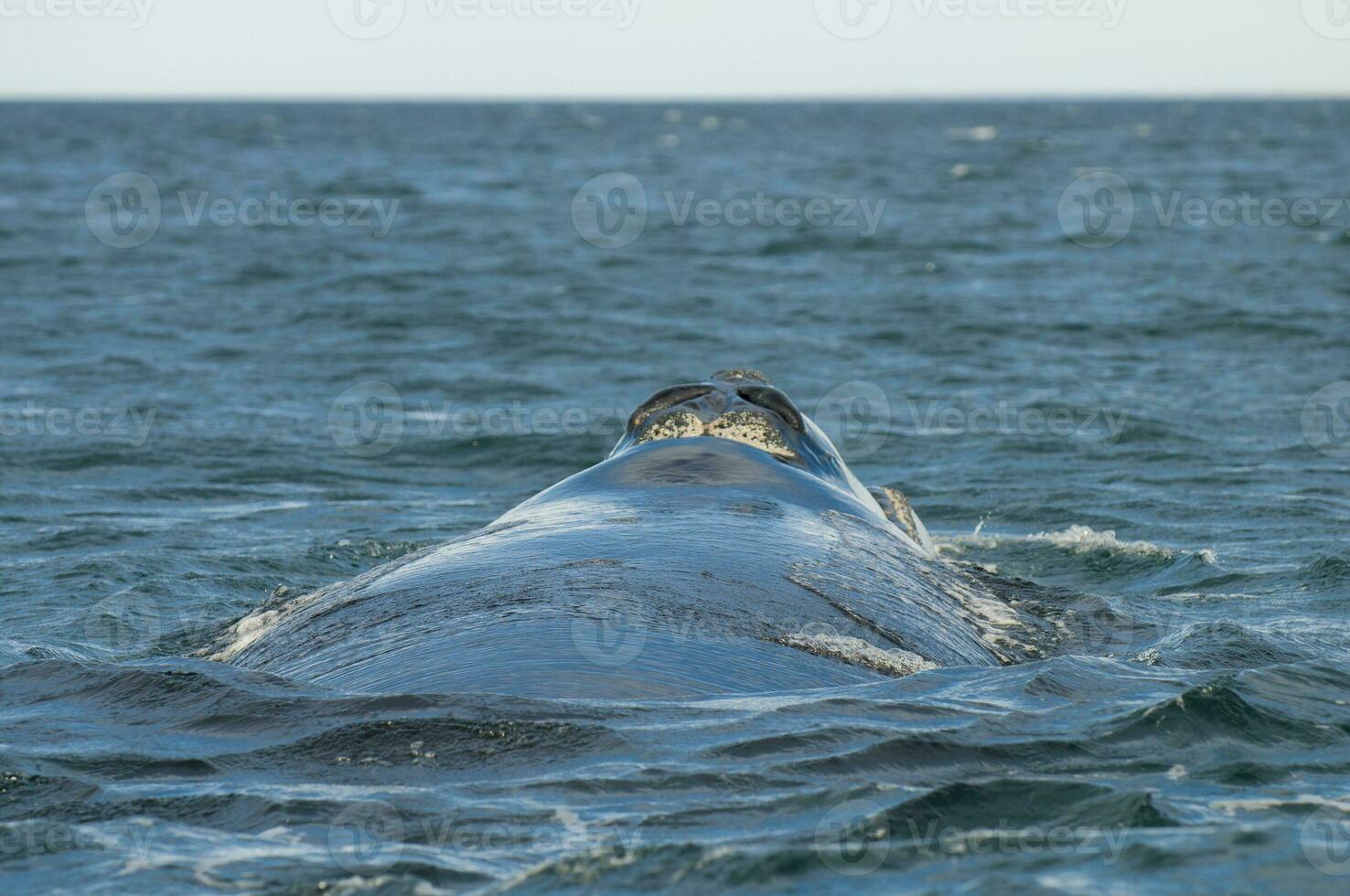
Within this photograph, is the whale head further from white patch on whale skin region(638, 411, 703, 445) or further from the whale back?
the whale back

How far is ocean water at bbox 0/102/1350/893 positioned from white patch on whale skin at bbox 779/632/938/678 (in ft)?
0.90

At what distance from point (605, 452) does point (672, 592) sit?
10540 mm

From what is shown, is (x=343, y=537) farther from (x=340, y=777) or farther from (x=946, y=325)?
(x=946, y=325)

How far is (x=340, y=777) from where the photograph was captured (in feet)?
17.8

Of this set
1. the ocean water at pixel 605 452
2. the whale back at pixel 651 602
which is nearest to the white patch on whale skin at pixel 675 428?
the whale back at pixel 651 602

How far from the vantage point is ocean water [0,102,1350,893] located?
5043 millimetres

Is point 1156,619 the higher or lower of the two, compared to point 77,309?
lower

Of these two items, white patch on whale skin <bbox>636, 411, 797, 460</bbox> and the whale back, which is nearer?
the whale back

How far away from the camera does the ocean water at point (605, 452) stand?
504 centimetres

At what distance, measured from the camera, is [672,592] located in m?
7.19

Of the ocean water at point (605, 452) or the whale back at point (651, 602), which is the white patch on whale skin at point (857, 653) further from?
the ocean water at point (605, 452)

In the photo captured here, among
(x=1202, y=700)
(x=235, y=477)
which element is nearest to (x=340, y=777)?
(x=1202, y=700)

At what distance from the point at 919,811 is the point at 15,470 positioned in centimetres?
1344

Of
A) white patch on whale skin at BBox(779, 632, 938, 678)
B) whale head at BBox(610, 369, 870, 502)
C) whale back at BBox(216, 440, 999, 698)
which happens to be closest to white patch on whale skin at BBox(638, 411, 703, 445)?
whale head at BBox(610, 369, 870, 502)
